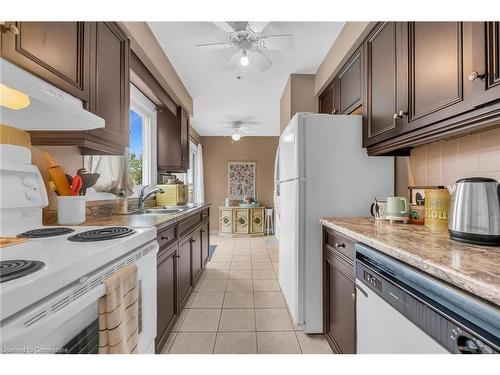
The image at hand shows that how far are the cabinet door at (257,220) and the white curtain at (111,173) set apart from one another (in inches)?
139

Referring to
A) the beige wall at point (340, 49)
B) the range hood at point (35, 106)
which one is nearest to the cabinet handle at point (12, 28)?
the range hood at point (35, 106)

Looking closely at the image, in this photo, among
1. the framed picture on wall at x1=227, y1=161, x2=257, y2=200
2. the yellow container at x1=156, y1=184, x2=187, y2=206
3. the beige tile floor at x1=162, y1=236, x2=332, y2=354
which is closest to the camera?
the beige tile floor at x1=162, y1=236, x2=332, y2=354

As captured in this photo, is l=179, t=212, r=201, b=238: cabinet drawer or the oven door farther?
l=179, t=212, r=201, b=238: cabinet drawer

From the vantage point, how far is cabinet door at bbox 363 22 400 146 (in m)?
1.41

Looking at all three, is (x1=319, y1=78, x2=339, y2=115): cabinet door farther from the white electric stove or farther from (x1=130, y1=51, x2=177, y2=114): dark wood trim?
the white electric stove

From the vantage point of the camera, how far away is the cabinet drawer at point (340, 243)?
4.16 feet

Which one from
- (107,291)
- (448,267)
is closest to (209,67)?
(107,291)

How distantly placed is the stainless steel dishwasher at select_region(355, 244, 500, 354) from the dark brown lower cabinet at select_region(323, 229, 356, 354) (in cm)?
12

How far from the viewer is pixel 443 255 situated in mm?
748

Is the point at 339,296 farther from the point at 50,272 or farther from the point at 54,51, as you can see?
the point at 54,51

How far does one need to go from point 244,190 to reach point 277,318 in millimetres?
4400

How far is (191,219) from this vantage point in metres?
2.37

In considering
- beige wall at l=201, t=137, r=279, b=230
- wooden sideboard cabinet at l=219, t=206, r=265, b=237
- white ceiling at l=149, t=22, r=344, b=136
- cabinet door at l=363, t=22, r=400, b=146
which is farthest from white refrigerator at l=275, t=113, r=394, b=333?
beige wall at l=201, t=137, r=279, b=230

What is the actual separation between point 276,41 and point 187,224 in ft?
6.08
